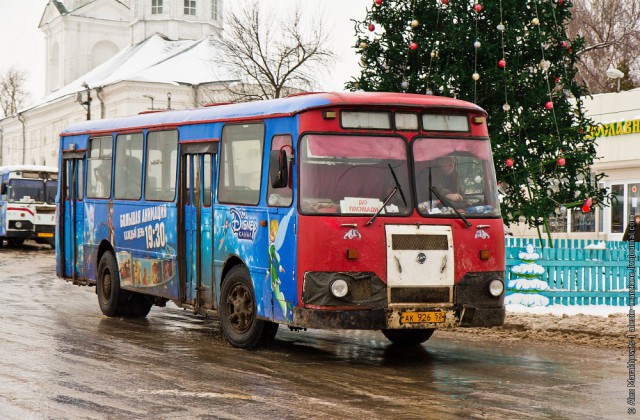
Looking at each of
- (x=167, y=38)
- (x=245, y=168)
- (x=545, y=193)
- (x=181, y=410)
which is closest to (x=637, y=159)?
(x=545, y=193)

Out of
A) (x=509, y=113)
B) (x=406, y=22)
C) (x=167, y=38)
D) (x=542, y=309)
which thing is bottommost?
(x=542, y=309)

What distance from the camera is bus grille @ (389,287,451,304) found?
11.3 meters

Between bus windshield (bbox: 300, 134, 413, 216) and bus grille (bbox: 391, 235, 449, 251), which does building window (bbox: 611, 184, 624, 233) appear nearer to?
bus grille (bbox: 391, 235, 449, 251)

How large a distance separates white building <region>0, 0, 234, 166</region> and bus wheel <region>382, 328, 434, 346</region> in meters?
44.7

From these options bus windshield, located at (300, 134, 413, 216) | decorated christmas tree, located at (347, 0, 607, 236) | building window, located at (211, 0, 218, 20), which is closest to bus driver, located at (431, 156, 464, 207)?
bus windshield, located at (300, 134, 413, 216)

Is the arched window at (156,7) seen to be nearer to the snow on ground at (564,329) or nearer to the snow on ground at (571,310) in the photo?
the snow on ground at (571,310)

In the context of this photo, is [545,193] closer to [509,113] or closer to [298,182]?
[509,113]

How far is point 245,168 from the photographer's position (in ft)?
41.8

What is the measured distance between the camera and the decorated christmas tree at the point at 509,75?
18.5m

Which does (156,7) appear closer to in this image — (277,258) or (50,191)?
(50,191)

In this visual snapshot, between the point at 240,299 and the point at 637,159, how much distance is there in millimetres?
23211

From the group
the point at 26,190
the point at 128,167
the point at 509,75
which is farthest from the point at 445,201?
the point at 26,190

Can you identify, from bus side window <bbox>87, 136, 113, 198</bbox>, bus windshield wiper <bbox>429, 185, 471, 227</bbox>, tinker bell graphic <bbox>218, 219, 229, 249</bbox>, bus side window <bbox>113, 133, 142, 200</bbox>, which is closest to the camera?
bus windshield wiper <bbox>429, 185, 471, 227</bbox>

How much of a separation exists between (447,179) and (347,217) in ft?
4.17
